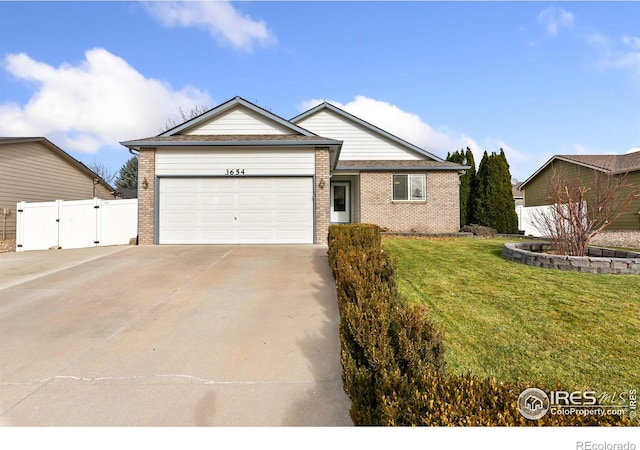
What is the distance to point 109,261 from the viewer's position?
8.12m

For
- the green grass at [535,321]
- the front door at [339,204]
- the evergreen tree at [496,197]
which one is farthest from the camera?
the front door at [339,204]

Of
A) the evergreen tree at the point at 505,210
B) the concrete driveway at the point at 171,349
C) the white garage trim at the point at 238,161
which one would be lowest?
the concrete driveway at the point at 171,349

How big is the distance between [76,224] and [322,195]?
31.3 ft

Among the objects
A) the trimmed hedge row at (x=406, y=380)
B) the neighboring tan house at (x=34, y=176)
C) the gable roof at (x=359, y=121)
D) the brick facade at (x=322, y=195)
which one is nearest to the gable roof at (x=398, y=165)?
the gable roof at (x=359, y=121)

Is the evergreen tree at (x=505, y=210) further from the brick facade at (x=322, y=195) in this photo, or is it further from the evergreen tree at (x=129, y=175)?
the evergreen tree at (x=129, y=175)

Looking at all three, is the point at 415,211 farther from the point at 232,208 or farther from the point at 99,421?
the point at 99,421

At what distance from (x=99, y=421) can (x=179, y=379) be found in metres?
0.68

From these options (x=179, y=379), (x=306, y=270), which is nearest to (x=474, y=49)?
(x=306, y=270)

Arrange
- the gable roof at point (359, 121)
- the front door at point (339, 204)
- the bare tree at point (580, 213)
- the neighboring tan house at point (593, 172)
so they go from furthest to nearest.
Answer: the front door at point (339, 204)
the gable roof at point (359, 121)
the neighboring tan house at point (593, 172)
the bare tree at point (580, 213)

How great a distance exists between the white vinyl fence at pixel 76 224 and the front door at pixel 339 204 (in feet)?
32.2

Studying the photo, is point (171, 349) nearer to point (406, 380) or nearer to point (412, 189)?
point (406, 380)

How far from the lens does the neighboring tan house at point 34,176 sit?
14.4 m

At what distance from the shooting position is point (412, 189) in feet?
53.0

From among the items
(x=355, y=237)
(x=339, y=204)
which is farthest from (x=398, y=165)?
(x=355, y=237)
